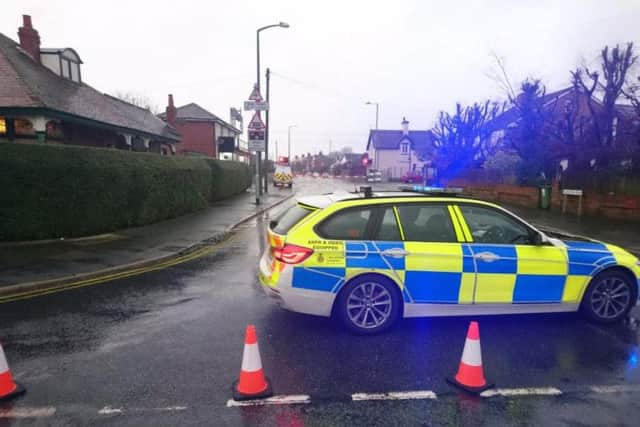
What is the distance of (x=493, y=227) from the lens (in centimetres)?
469

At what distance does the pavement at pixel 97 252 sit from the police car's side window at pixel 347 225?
470 centimetres

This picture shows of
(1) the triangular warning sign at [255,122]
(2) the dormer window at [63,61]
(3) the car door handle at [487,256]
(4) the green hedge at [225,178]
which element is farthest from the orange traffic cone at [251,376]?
(2) the dormer window at [63,61]

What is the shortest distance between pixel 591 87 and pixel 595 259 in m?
16.3

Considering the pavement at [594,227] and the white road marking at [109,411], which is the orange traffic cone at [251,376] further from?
Answer: the pavement at [594,227]

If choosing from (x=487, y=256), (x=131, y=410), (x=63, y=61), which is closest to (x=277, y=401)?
(x=131, y=410)

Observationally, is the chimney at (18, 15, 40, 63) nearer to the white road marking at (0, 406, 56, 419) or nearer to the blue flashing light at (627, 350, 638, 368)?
the white road marking at (0, 406, 56, 419)

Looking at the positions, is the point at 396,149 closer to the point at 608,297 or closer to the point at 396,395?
the point at 608,297

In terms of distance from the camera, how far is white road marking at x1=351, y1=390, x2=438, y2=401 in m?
Result: 3.19

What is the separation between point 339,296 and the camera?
13.9ft

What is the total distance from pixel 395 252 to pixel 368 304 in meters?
0.66

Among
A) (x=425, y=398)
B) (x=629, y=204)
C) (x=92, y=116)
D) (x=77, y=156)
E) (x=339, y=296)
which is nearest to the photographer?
(x=425, y=398)

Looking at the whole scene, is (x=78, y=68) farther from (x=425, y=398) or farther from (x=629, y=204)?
(x=629, y=204)

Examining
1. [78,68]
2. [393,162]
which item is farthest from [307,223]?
[393,162]

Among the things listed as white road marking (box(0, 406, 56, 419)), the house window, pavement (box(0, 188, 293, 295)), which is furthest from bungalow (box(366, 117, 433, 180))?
white road marking (box(0, 406, 56, 419))
